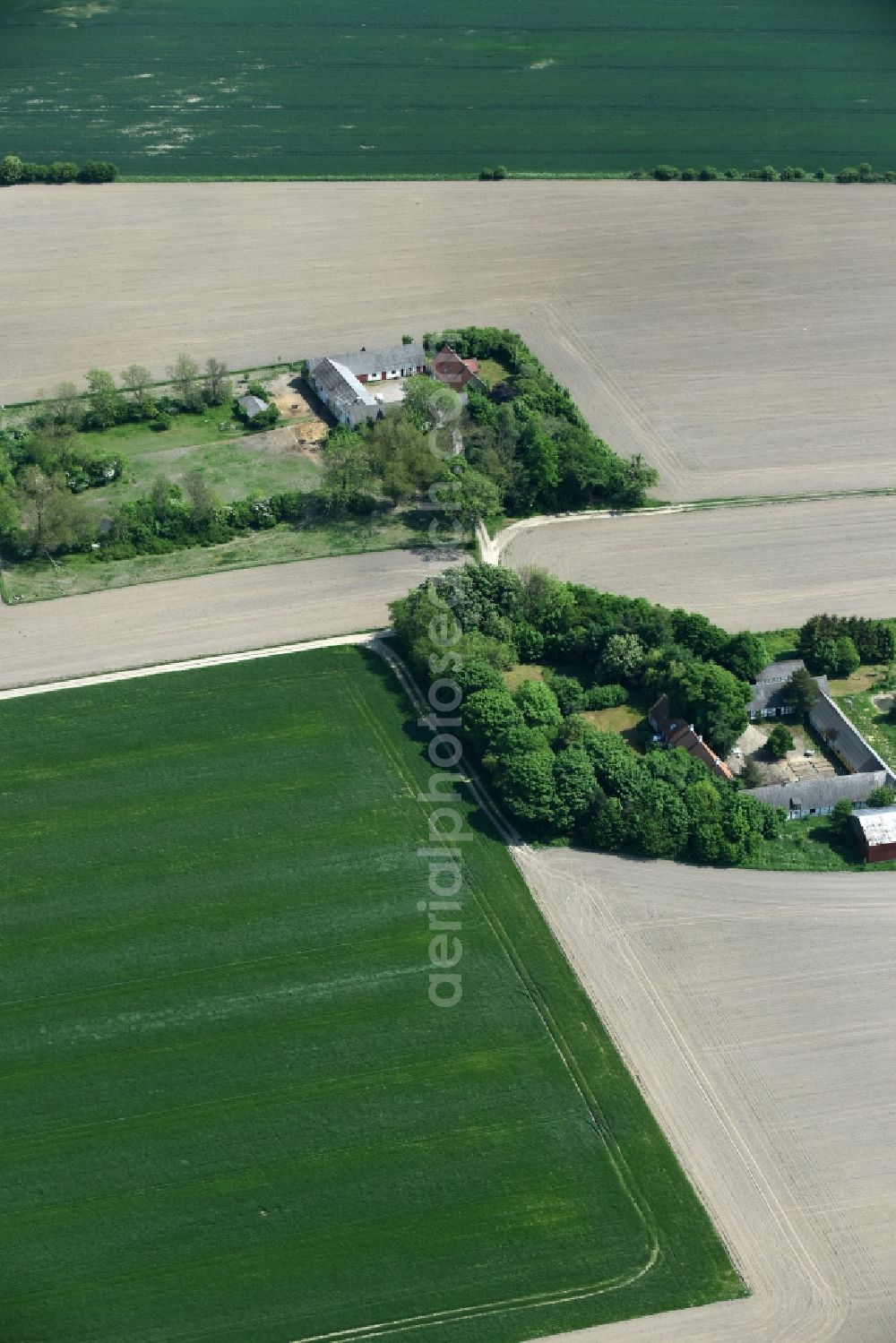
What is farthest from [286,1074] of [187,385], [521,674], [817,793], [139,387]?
[139,387]

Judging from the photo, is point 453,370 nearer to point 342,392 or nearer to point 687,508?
point 342,392

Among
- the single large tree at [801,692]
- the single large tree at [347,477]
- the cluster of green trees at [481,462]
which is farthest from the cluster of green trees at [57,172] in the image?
the single large tree at [801,692]

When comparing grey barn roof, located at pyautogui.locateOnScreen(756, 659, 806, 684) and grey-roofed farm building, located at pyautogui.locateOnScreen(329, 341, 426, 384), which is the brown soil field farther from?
grey barn roof, located at pyautogui.locateOnScreen(756, 659, 806, 684)

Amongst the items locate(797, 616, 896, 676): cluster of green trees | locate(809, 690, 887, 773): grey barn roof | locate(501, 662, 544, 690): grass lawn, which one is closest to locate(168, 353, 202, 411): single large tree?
locate(501, 662, 544, 690): grass lawn

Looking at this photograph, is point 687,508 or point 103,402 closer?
point 687,508

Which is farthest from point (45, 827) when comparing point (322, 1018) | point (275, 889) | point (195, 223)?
point (195, 223)

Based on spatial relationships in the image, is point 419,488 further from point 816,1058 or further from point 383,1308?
point 383,1308

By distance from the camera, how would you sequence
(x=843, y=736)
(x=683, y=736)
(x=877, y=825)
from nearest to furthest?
1. (x=877, y=825)
2. (x=683, y=736)
3. (x=843, y=736)
